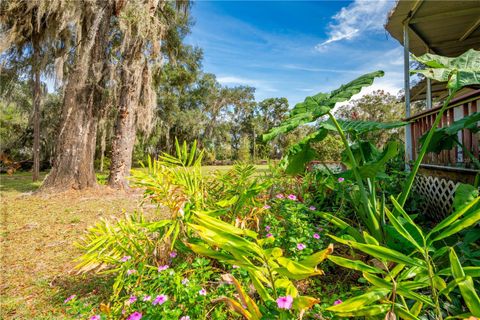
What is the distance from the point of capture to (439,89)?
22.2 feet

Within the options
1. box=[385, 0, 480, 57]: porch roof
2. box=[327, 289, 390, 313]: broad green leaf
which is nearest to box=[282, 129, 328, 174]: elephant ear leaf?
box=[327, 289, 390, 313]: broad green leaf

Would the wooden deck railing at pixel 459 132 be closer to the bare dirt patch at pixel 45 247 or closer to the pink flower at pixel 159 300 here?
the pink flower at pixel 159 300

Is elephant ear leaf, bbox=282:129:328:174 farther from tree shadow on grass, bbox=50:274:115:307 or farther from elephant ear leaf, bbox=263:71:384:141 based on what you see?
tree shadow on grass, bbox=50:274:115:307

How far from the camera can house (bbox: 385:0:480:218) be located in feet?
6.68

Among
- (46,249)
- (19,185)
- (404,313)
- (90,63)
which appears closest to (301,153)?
(404,313)

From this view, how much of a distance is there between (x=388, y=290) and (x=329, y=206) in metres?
1.69

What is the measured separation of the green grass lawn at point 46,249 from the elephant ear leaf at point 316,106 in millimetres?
1157

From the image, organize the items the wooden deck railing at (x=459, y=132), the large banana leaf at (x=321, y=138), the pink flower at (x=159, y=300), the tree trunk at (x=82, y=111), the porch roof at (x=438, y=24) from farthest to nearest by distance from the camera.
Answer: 1. the tree trunk at (x=82, y=111)
2. the porch roof at (x=438, y=24)
3. the wooden deck railing at (x=459, y=132)
4. the large banana leaf at (x=321, y=138)
5. the pink flower at (x=159, y=300)

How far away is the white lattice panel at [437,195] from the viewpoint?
2.05m

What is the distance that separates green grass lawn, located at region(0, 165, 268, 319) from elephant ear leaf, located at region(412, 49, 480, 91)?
194 cm

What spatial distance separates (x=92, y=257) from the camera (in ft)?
4.82

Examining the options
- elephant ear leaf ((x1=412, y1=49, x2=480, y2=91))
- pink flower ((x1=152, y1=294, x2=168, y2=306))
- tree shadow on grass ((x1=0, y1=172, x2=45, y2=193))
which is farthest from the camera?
tree shadow on grass ((x1=0, y1=172, x2=45, y2=193))

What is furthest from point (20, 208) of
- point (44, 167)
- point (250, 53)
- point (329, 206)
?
point (44, 167)

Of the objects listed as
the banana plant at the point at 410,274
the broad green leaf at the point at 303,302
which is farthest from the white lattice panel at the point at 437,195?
the broad green leaf at the point at 303,302
